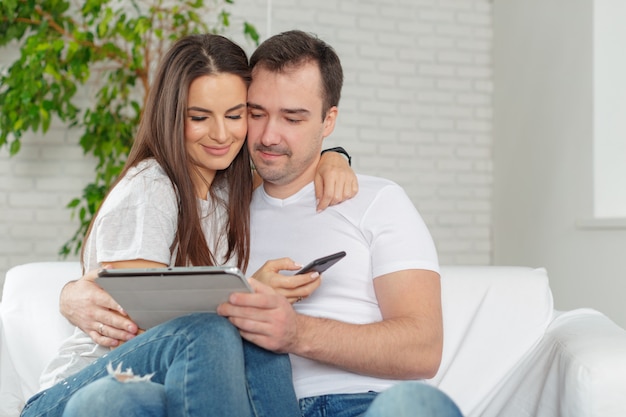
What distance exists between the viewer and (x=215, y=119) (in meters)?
1.92

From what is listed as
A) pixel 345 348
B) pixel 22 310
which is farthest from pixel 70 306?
pixel 345 348

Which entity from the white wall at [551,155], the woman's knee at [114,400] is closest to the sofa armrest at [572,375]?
the woman's knee at [114,400]

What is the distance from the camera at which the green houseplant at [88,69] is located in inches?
147

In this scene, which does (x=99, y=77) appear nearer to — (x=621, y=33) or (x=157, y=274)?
(x=621, y=33)

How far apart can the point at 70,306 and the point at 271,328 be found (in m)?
0.52

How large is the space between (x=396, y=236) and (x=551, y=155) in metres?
2.65

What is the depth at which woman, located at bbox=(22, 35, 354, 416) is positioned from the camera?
4.56 ft

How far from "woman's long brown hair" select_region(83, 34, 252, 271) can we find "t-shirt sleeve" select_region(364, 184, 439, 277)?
31 cm

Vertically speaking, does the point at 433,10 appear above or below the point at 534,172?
above

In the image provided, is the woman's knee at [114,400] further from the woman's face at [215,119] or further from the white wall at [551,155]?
the white wall at [551,155]

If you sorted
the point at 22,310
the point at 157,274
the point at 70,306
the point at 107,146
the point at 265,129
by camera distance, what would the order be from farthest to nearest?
the point at 107,146, the point at 22,310, the point at 265,129, the point at 70,306, the point at 157,274

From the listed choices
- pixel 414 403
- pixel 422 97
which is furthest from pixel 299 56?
pixel 422 97

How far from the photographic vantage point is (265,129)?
2000 millimetres

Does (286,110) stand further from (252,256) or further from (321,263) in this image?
(321,263)
